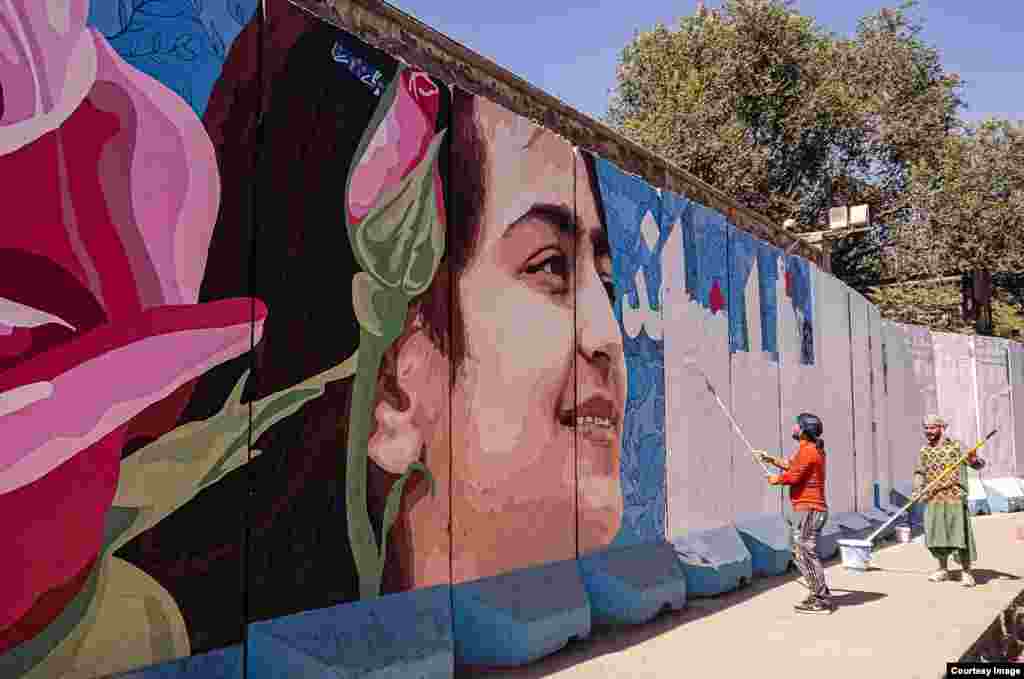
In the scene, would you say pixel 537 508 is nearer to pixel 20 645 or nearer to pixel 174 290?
pixel 174 290

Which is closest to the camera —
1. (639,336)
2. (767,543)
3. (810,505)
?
(810,505)

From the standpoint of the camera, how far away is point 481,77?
9828 millimetres

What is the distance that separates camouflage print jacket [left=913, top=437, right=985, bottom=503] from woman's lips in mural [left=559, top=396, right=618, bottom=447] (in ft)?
14.9

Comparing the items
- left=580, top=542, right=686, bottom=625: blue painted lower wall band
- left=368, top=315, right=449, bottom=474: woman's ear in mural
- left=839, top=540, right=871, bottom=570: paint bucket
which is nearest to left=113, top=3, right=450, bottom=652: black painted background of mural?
left=368, top=315, right=449, bottom=474: woman's ear in mural

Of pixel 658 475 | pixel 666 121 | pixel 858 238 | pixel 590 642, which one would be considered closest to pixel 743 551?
pixel 658 475

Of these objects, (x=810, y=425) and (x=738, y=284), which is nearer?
(x=810, y=425)

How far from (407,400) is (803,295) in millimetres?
8850

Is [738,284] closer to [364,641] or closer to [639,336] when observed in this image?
[639,336]

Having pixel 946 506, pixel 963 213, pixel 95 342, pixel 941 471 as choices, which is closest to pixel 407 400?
pixel 95 342

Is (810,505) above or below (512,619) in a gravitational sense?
above

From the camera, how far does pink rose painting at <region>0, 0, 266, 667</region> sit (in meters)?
3.76

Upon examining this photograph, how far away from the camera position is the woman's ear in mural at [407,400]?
18.8ft

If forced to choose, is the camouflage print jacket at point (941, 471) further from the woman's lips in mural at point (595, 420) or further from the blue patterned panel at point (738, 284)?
the woman's lips in mural at point (595, 420)

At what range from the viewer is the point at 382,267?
5809mm
